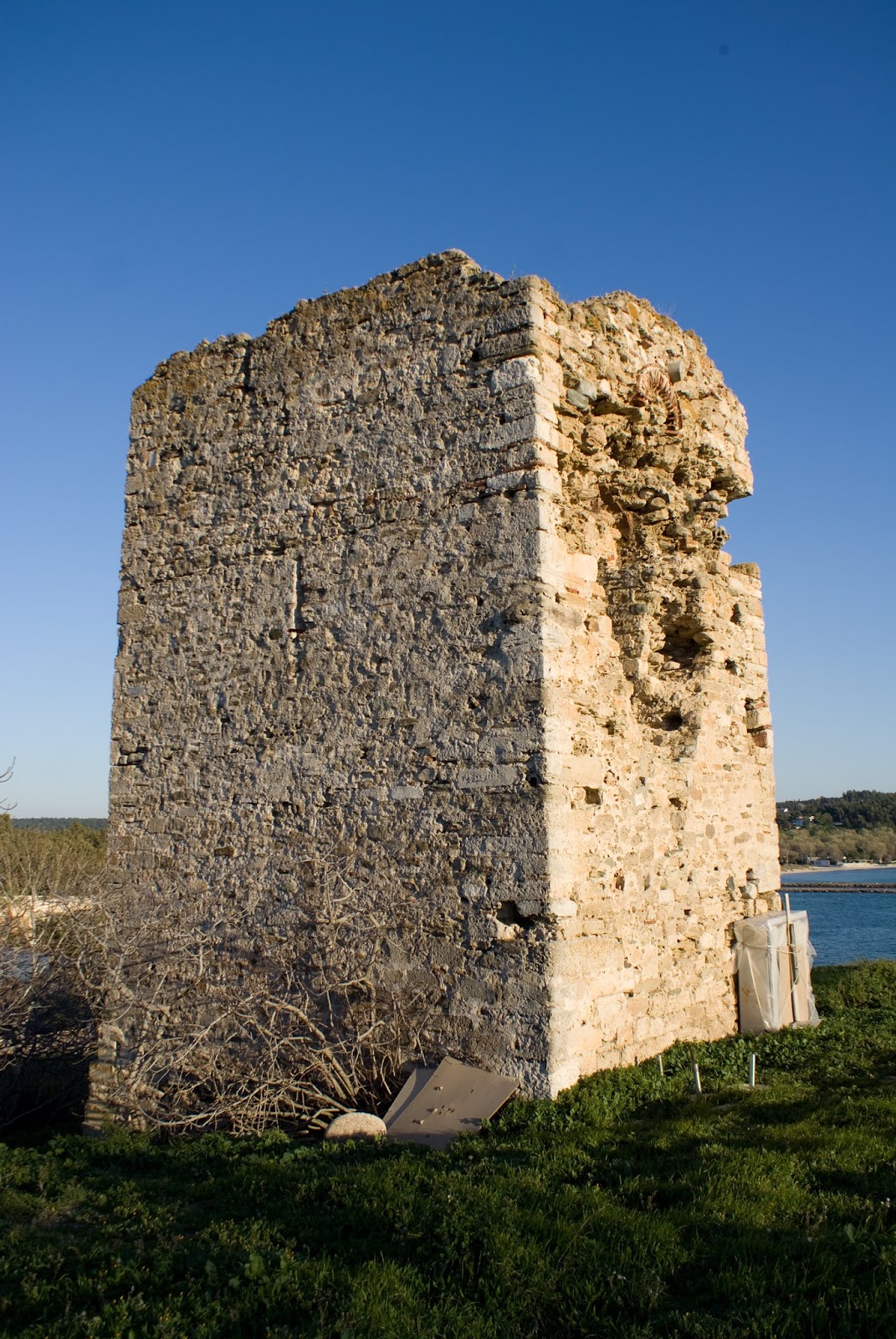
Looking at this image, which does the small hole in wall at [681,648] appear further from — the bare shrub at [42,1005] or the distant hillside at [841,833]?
the distant hillside at [841,833]

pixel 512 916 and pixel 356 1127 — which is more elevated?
pixel 512 916

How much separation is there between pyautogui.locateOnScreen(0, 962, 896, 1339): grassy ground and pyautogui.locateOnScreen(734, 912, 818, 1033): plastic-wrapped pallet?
1694 mm

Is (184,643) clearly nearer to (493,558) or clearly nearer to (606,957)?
(493,558)

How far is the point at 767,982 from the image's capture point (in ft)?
22.7

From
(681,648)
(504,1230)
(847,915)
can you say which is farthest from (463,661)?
(847,915)

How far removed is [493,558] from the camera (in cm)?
585

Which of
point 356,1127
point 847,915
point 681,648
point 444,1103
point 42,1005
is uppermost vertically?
point 681,648

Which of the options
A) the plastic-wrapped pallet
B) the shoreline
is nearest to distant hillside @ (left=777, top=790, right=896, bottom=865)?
the shoreline

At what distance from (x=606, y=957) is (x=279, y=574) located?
3.26m

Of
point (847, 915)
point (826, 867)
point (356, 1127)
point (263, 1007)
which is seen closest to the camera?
point (356, 1127)

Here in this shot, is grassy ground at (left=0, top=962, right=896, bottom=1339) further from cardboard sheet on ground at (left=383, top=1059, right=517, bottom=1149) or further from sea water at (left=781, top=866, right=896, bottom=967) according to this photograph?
sea water at (left=781, top=866, right=896, bottom=967)

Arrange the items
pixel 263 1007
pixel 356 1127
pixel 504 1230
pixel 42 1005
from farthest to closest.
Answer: pixel 42 1005
pixel 263 1007
pixel 356 1127
pixel 504 1230

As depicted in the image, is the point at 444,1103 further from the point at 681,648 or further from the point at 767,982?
the point at 681,648

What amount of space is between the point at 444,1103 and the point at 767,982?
283 centimetres
